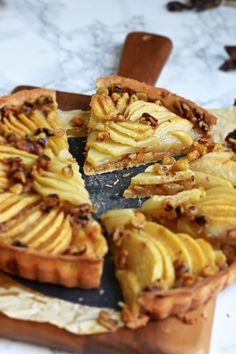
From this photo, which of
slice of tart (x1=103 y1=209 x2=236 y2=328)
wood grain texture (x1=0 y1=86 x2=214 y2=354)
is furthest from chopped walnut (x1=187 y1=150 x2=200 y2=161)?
wood grain texture (x1=0 y1=86 x2=214 y2=354)

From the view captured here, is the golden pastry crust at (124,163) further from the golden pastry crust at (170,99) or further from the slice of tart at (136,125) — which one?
the golden pastry crust at (170,99)

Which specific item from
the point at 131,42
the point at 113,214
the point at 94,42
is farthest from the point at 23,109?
the point at 94,42

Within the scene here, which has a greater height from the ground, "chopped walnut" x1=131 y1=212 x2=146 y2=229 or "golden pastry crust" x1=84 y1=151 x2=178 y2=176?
"chopped walnut" x1=131 y1=212 x2=146 y2=229

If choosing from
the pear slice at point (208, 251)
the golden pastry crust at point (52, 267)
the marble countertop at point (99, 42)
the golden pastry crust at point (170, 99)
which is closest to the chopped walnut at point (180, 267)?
the pear slice at point (208, 251)

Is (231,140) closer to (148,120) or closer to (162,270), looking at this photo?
(148,120)

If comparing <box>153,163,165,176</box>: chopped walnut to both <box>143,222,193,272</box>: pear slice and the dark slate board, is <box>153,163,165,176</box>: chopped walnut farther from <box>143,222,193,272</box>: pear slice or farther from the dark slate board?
<box>143,222,193,272</box>: pear slice
